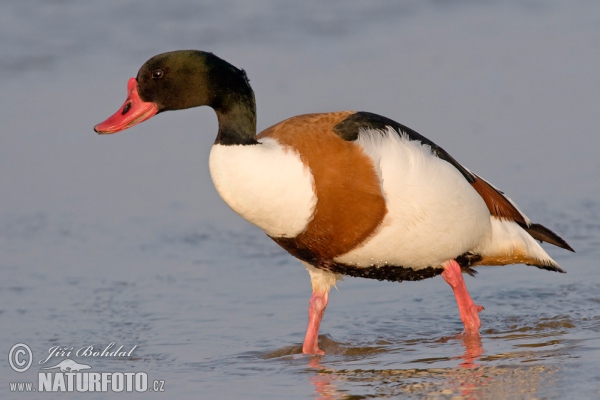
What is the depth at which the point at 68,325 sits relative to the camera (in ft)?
25.2

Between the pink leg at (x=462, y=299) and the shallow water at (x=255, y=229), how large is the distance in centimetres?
11

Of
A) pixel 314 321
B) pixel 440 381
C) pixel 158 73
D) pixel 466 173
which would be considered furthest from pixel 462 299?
pixel 158 73

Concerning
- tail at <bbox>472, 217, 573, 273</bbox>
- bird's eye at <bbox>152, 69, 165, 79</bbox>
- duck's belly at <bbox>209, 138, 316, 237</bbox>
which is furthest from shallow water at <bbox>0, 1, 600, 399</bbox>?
bird's eye at <bbox>152, 69, 165, 79</bbox>

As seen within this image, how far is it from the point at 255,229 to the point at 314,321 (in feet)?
8.50

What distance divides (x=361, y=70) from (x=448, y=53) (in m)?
1.22

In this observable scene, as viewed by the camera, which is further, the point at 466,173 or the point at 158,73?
the point at 466,173

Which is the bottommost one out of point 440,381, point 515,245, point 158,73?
point 440,381

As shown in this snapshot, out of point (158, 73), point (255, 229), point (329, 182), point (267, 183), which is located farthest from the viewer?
point (255, 229)

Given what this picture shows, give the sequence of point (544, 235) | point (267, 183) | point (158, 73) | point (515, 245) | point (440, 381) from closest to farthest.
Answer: point (440, 381)
point (267, 183)
point (158, 73)
point (515, 245)
point (544, 235)

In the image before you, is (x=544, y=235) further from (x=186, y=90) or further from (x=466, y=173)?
(x=186, y=90)

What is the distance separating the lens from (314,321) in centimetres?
735

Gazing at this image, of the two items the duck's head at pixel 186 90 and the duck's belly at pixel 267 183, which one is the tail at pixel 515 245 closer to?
the duck's belly at pixel 267 183

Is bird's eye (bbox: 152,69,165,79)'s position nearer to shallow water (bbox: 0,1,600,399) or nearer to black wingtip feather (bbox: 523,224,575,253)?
shallow water (bbox: 0,1,600,399)

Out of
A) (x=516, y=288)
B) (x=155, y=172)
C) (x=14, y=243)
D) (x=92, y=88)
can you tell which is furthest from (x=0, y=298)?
(x=92, y=88)
